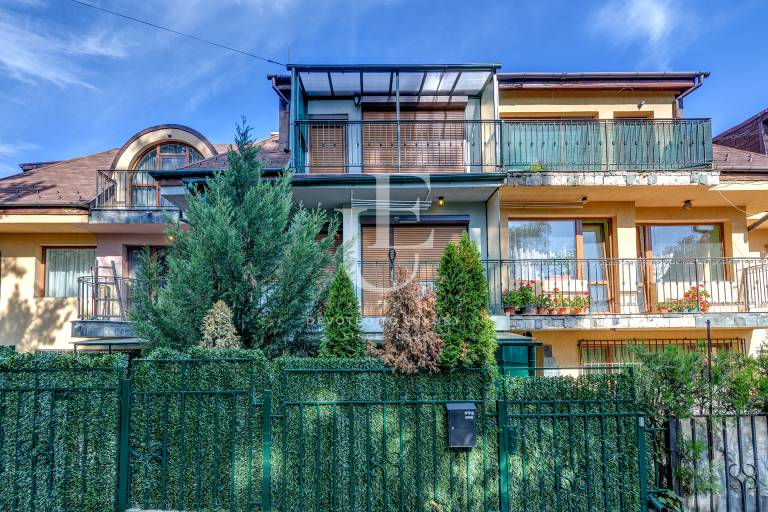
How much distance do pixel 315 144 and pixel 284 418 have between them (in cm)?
763

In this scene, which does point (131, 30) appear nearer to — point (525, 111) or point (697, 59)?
point (525, 111)

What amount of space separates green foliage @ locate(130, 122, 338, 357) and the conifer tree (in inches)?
84.5

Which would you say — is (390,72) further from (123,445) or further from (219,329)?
(123,445)

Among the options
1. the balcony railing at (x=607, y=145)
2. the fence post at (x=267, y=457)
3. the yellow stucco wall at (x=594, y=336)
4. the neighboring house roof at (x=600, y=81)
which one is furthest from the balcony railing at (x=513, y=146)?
the fence post at (x=267, y=457)

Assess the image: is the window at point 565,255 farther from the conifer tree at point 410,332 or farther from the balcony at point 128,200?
the balcony at point 128,200

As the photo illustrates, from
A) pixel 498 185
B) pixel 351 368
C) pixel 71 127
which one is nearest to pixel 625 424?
pixel 351 368

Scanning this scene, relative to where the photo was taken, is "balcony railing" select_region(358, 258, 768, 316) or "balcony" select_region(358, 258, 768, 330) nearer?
"balcony" select_region(358, 258, 768, 330)

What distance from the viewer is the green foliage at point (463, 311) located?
4.89 m

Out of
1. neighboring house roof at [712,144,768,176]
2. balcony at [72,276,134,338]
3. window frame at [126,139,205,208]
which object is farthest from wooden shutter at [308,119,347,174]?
neighboring house roof at [712,144,768,176]

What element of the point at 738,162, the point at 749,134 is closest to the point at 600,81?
the point at 738,162

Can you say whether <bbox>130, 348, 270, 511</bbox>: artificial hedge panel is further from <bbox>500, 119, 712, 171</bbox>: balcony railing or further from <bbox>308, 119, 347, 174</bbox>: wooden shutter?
<bbox>500, 119, 712, 171</bbox>: balcony railing

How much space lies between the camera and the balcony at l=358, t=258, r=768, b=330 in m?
9.47

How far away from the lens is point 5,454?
4.93m

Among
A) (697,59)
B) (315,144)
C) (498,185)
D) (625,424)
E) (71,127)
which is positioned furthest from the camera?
(71,127)
